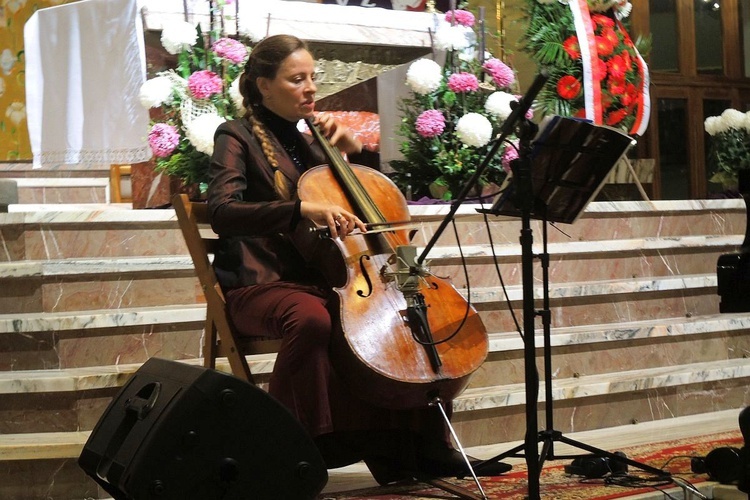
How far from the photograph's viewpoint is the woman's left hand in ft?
10.2

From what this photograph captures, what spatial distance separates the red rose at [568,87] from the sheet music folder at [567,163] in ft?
9.51

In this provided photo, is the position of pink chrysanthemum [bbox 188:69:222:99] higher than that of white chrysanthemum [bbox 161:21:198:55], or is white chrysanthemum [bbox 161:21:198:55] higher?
white chrysanthemum [bbox 161:21:198:55]

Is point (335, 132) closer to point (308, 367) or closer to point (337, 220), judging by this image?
point (337, 220)

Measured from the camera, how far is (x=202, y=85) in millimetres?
4293

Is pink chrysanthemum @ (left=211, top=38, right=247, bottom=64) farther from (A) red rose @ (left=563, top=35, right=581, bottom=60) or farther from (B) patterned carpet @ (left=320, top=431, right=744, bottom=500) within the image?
(B) patterned carpet @ (left=320, top=431, right=744, bottom=500)

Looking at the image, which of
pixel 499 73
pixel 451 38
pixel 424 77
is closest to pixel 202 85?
pixel 424 77

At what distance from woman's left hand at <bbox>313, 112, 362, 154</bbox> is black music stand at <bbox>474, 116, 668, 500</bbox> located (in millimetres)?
640

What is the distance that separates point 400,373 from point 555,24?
3.61m

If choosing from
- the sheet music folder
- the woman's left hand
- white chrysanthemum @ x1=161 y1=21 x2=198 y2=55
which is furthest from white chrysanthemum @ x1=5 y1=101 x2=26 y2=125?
the sheet music folder

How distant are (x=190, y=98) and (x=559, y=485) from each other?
94.5 inches

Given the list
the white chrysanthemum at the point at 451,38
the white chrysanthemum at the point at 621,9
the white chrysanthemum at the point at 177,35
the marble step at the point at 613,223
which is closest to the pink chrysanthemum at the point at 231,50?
the white chrysanthemum at the point at 177,35

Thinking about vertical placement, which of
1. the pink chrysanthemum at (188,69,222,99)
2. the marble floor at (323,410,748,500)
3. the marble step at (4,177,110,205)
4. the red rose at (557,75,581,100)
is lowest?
the marble floor at (323,410,748,500)

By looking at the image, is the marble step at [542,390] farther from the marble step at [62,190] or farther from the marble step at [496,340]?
the marble step at [62,190]

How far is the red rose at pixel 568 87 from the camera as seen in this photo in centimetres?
557
